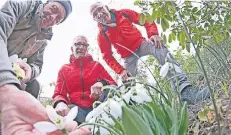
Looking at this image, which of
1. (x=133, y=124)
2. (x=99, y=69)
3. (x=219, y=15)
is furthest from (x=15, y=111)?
(x=133, y=124)

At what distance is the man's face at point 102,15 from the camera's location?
1.99 m

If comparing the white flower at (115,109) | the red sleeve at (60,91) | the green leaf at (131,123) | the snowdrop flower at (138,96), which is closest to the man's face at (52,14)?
the red sleeve at (60,91)

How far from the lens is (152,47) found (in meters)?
1.96

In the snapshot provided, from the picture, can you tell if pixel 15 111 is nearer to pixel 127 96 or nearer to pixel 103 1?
pixel 103 1

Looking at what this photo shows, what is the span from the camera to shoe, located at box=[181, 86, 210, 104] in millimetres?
1561

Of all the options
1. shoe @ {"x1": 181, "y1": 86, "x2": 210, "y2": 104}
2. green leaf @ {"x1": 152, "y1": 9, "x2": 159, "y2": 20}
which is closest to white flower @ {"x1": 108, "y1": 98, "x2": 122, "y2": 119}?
green leaf @ {"x1": 152, "y1": 9, "x2": 159, "y2": 20}

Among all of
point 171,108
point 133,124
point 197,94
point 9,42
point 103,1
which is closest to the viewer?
point 133,124

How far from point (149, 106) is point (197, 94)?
2.90ft

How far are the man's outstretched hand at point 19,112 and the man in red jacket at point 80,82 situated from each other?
0.13 metres

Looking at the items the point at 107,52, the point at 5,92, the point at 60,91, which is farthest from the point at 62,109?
the point at 107,52

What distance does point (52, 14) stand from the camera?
6.58 feet

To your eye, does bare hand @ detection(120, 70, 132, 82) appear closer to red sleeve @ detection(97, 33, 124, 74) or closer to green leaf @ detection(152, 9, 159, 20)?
red sleeve @ detection(97, 33, 124, 74)

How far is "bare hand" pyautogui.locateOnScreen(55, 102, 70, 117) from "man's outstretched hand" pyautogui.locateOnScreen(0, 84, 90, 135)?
90 mm

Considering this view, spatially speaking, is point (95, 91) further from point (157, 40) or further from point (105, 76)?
point (157, 40)
